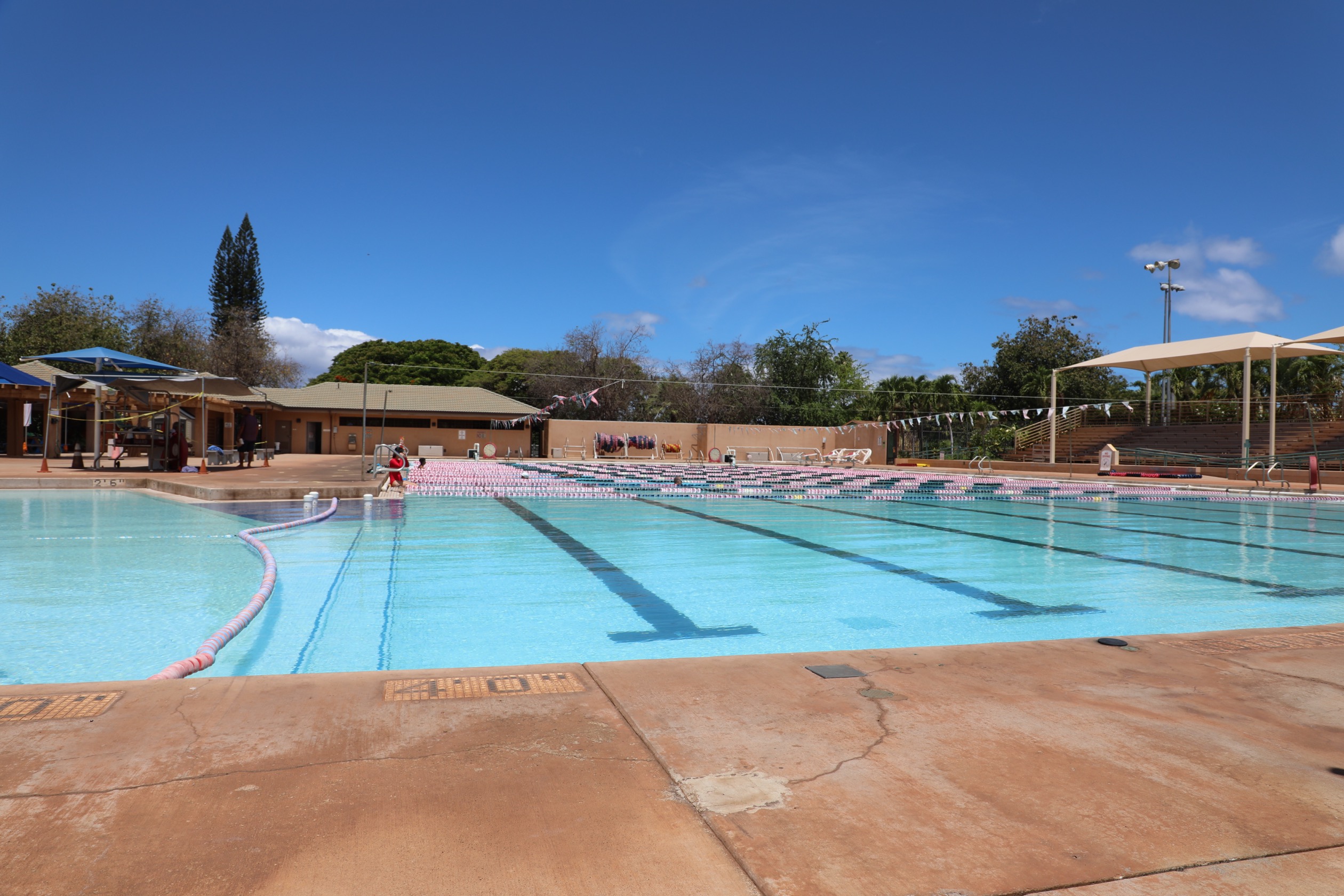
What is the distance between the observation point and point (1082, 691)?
3.11m

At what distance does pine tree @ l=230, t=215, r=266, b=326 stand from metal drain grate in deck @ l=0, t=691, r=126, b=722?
56048 millimetres

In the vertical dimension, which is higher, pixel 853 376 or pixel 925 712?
pixel 853 376

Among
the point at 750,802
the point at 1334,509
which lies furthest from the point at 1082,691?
the point at 1334,509

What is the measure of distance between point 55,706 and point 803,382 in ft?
139

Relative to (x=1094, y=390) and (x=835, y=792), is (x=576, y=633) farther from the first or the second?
(x=1094, y=390)

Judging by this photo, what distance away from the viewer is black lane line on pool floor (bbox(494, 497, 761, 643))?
215 inches

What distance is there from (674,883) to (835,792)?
0.62 meters

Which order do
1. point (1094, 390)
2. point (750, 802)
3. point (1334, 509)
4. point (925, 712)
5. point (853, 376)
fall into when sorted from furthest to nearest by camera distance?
point (853, 376) < point (1094, 390) < point (1334, 509) < point (925, 712) < point (750, 802)

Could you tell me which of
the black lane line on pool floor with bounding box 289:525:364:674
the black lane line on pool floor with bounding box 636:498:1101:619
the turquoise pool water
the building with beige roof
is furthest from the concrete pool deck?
the building with beige roof

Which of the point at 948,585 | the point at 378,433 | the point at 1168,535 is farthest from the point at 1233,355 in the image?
the point at 378,433

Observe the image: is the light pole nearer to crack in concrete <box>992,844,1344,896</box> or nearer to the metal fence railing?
the metal fence railing

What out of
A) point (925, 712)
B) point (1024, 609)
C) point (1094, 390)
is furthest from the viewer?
point (1094, 390)

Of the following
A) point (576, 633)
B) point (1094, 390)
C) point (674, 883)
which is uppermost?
point (1094, 390)

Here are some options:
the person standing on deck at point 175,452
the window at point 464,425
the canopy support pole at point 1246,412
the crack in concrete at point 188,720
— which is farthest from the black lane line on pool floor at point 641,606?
the window at point 464,425
